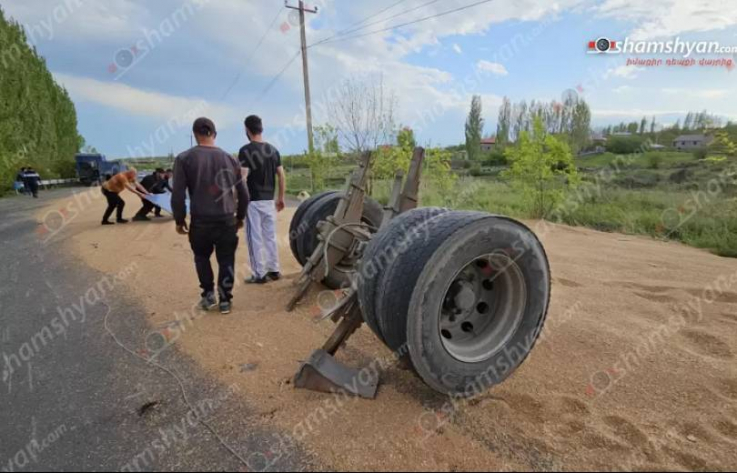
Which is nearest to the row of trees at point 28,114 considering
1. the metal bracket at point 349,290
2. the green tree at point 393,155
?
the green tree at point 393,155

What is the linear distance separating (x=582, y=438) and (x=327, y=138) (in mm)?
16513

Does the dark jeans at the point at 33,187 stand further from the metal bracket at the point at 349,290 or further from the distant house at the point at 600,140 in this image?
the distant house at the point at 600,140

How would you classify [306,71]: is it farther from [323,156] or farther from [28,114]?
[28,114]

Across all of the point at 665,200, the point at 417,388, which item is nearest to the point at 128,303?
the point at 417,388

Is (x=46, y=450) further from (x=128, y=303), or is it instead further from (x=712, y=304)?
(x=712, y=304)

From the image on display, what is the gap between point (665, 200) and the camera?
1215 cm

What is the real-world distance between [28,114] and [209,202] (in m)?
32.8

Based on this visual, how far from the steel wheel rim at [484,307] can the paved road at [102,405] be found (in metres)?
1.13

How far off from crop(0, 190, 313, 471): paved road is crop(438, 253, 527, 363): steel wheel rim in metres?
1.13

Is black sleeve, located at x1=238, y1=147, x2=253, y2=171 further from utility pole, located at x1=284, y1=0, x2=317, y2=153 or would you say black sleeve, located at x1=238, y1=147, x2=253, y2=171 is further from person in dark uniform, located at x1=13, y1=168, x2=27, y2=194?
person in dark uniform, located at x1=13, y1=168, x2=27, y2=194

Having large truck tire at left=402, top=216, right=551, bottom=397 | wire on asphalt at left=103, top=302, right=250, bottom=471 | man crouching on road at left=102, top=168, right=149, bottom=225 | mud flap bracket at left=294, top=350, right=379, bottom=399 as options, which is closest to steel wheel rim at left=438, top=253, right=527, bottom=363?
large truck tire at left=402, top=216, right=551, bottom=397

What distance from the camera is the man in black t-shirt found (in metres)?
4.50

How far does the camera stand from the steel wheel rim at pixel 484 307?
2428 millimetres

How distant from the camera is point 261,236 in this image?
4695 mm
